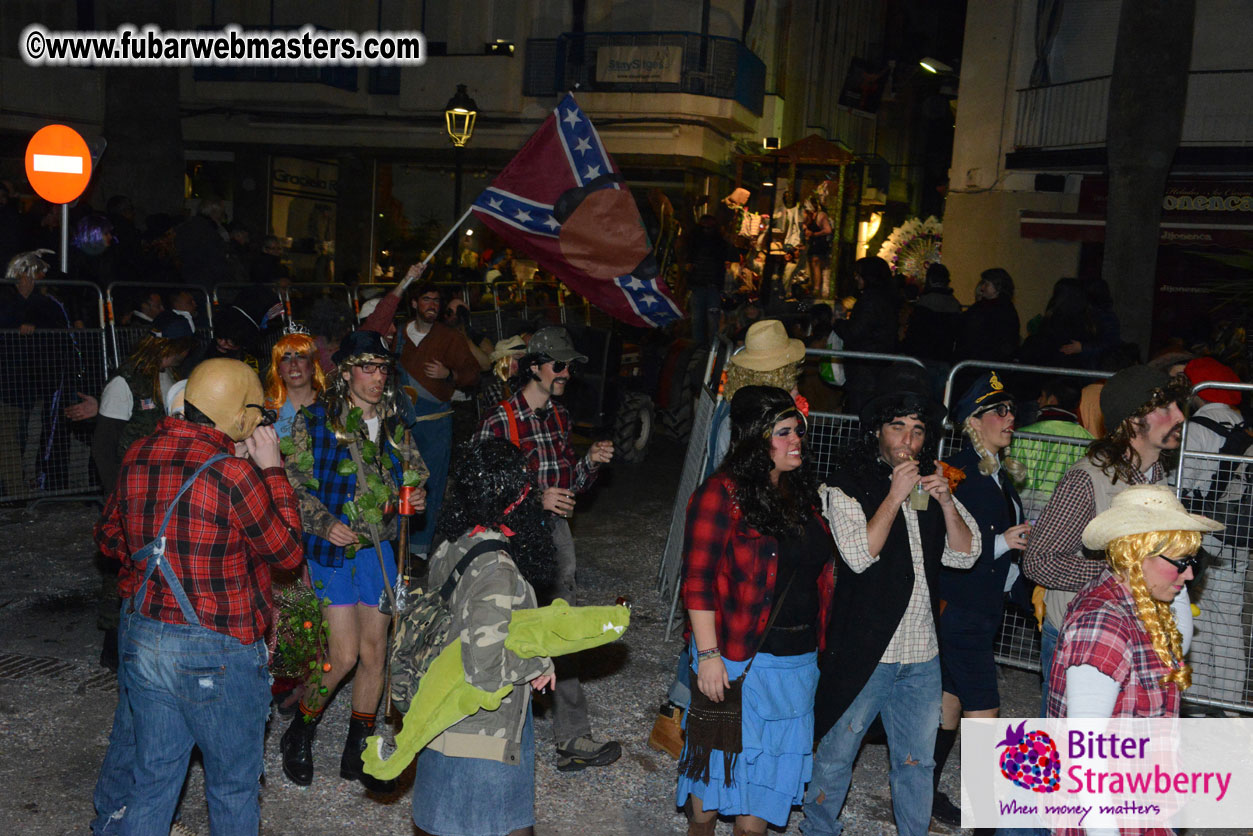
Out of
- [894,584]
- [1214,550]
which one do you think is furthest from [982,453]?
[1214,550]

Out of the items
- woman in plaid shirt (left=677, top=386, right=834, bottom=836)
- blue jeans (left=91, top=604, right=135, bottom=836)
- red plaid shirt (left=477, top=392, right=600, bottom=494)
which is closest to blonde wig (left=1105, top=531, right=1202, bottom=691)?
woman in plaid shirt (left=677, top=386, right=834, bottom=836)

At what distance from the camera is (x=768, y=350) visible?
5.33 meters

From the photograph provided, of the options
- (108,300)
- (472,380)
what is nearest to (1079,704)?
(472,380)

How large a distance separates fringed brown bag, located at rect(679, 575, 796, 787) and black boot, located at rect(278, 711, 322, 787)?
6.56 ft

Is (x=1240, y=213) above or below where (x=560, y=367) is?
above

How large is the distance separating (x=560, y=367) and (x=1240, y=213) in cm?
1454

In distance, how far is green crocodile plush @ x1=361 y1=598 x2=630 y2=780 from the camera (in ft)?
11.0

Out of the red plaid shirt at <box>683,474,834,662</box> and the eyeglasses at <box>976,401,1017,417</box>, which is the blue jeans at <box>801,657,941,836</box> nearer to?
the red plaid shirt at <box>683,474,834,662</box>

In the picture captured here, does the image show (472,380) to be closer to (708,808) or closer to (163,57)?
(708,808)

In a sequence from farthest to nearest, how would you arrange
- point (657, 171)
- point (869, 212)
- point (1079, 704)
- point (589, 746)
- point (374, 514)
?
1. point (869, 212)
2. point (657, 171)
3. point (589, 746)
4. point (374, 514)
5. point (1079, 704)

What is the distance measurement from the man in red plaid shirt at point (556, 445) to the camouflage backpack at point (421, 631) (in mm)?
1576

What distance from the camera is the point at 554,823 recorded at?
484 centimetres

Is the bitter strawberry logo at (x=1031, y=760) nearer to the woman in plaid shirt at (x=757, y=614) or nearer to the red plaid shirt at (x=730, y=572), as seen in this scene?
the woman in plaid shirt at (x=757, y=614)

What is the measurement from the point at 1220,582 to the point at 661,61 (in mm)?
18461
